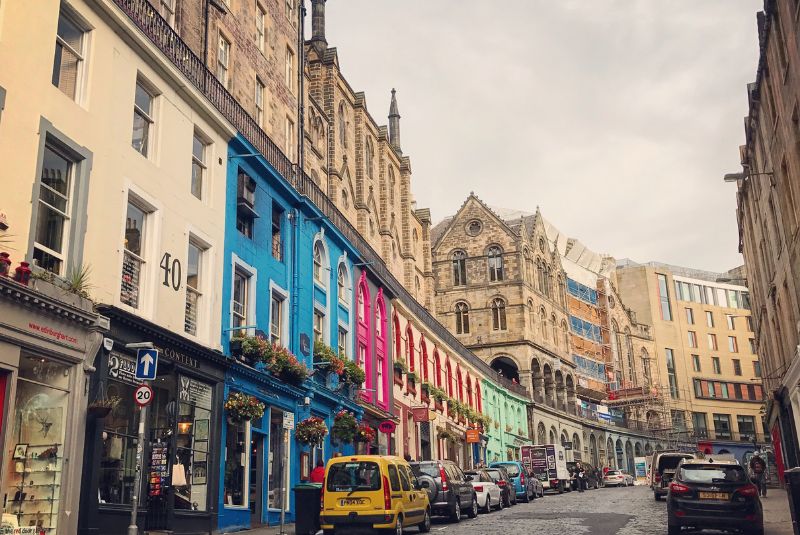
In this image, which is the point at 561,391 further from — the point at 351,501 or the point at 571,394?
the point at 351,501

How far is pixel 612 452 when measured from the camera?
81750 mm

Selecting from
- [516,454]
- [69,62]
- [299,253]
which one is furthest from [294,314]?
[516,454]

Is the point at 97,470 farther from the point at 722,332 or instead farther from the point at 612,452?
the point at 722,332

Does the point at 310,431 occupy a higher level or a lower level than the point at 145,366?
lower

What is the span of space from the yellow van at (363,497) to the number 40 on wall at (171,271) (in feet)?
16.7

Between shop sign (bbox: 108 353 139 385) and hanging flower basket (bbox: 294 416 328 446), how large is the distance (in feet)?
26.6

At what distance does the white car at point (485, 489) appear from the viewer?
24.7 m

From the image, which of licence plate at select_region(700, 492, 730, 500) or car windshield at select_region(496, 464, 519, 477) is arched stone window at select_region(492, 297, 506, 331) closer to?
car windshield at select_region(496, 464, 519, 477)

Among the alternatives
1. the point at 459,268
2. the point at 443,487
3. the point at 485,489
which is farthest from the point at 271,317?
the point at 459,268

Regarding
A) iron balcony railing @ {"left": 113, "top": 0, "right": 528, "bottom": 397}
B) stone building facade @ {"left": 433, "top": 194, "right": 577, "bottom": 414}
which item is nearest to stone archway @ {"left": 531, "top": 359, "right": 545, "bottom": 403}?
stone building facade @ {"left": 433, "top": 194, "right": 577, "bottom": 414}

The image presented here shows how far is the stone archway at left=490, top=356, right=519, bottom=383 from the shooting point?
6619 centimetres

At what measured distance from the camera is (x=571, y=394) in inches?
2916

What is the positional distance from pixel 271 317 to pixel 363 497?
7.58 meters

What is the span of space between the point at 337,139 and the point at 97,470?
91.2 feet
